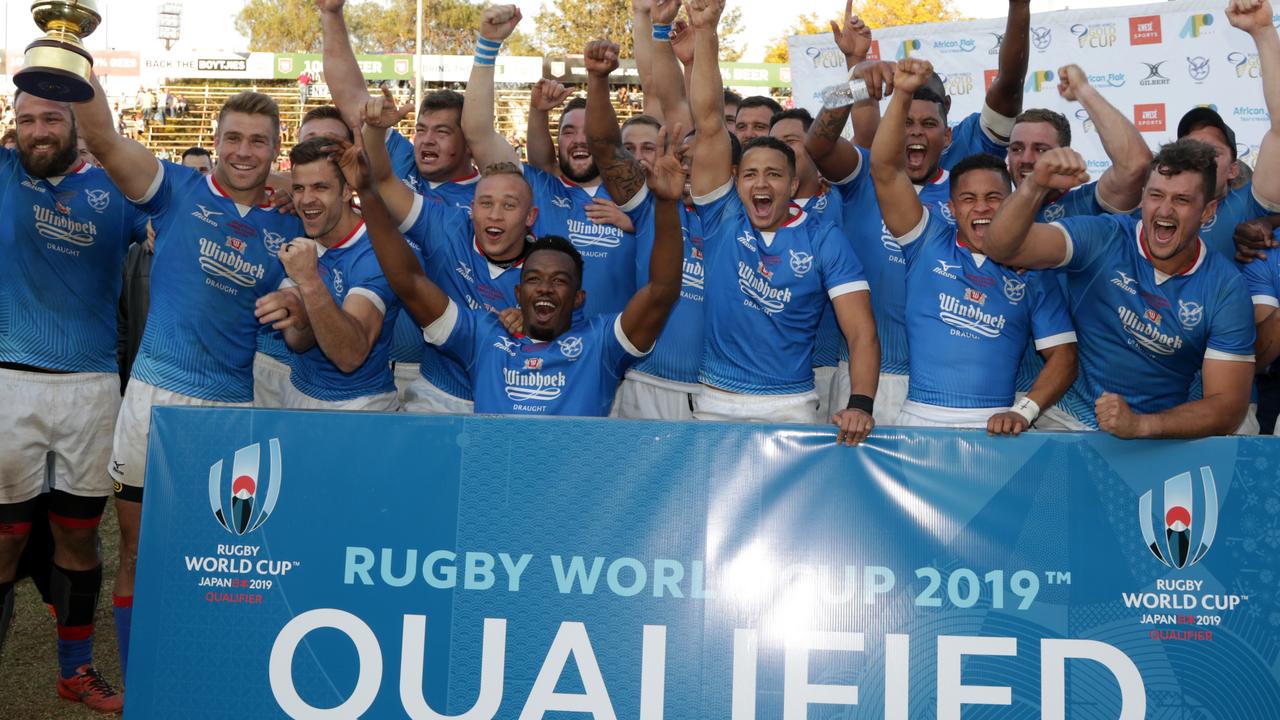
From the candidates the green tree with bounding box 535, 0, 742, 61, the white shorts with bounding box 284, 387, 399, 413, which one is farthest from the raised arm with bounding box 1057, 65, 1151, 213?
the green tree with bounding box 535, 0, 742, 61

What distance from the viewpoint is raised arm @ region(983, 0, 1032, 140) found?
5562mm

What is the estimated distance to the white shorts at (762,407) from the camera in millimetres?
4980

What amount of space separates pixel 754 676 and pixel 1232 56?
23.6 ft

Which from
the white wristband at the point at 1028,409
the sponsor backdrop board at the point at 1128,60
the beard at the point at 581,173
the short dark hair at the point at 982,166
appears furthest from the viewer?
the sponsor backdrop board at the point at 1128,60

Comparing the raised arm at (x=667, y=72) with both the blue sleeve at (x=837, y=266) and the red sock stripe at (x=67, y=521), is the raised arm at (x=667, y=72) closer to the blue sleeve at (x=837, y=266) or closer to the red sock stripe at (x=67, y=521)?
the blue sleeve at (x=837, y=266)

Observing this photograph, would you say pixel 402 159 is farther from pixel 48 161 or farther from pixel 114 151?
pixel 48 161

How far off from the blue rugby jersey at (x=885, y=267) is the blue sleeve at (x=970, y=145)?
573 mm

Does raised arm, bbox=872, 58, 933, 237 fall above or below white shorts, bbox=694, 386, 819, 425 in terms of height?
above

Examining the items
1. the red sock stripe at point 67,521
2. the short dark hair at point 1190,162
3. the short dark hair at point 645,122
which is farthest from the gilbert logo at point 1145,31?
the red sock stripe at point 67,521

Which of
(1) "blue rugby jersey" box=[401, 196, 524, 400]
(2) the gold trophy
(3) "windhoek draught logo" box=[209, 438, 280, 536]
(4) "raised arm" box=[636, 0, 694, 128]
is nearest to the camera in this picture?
(3) "windhoek draught logo" box=[209, 438, 280, 536]

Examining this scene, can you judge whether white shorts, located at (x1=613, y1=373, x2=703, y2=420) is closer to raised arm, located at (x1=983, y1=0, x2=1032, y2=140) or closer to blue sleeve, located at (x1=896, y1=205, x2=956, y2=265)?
blue sleeve, located at (x1=896, y1=205, x2=956, y2=265)

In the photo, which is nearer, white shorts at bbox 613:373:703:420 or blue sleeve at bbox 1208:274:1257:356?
blue sleeve at bbox 1208:274:1257:356

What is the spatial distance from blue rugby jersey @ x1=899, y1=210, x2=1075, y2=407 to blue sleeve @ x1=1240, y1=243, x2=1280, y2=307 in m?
1.00

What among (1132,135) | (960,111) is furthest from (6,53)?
(1132,135)
